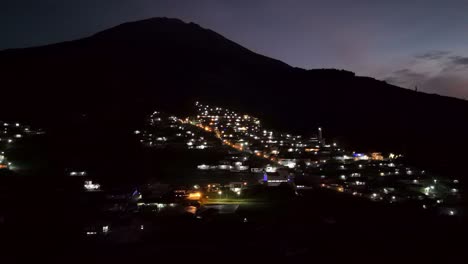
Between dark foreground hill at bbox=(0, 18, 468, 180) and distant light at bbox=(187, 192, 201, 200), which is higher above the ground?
dark foreground hill at bbox=(0, 18, 468, 180)

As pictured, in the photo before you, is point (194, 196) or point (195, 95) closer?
point (194, 196)

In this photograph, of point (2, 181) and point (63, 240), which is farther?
point (2, 181)

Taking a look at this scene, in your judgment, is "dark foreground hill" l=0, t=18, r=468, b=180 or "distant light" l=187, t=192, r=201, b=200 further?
"dark foreground hill" l=0, t=18, r=468, b=180

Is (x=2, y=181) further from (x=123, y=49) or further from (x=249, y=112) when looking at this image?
(x=123, y=49)

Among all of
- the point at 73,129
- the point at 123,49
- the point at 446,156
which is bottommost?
the point at 446,156

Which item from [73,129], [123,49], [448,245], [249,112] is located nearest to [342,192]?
[448,245]

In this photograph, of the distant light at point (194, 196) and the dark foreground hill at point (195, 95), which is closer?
the distant light at point (194, 196)

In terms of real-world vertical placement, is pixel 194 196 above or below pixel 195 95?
below

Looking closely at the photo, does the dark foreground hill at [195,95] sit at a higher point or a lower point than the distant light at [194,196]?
higher
